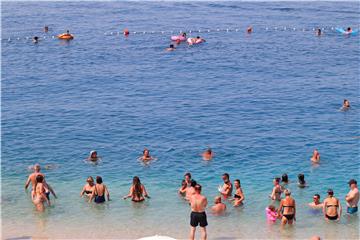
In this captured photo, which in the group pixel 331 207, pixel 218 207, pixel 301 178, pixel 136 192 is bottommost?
pixel 218 207

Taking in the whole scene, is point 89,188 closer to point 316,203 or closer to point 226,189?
point 226,189

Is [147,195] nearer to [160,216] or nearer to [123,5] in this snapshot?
[160,216]

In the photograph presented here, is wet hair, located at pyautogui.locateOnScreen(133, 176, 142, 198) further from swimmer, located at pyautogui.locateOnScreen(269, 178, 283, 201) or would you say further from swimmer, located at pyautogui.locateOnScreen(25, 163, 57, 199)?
swimmer, located at pyautogui.locateOnScreen(269, 178, 283, 201)

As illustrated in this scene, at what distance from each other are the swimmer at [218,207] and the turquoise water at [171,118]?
13.5 inches

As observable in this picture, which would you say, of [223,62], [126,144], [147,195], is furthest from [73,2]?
[147,195]

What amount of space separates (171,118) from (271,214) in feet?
51.0

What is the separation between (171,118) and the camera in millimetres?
38219

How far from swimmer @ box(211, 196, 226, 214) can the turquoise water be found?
342 mm

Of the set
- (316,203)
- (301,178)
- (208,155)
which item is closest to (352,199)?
(316,203)

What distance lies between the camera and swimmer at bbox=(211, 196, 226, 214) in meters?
24.3

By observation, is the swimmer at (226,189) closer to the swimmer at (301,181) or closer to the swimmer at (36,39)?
the swimmer at (301,181)

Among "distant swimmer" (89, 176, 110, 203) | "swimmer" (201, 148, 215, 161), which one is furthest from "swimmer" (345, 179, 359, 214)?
"distant swimmer" (89, 176, 110, 203)

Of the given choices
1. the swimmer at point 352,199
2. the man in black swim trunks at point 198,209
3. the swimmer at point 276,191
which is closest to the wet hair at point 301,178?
the swimmer at point 276,191

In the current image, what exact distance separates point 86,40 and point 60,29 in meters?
5.35
